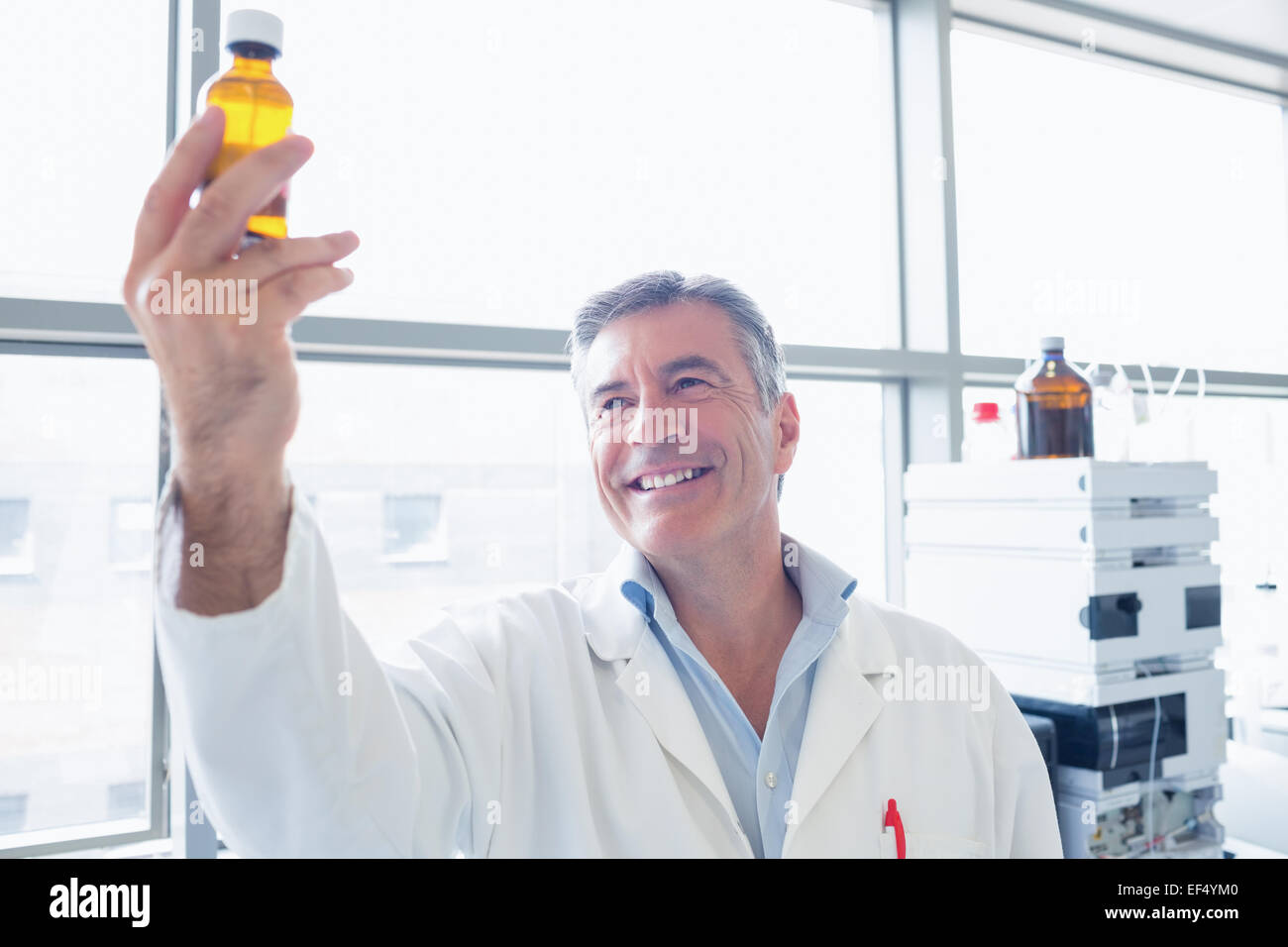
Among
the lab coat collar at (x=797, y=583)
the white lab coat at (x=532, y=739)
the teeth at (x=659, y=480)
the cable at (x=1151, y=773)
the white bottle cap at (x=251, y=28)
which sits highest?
the white bottle cap at (x=251, y=28)

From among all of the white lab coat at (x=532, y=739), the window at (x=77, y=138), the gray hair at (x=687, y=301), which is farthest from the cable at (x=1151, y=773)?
the window at (x=77, y=138)

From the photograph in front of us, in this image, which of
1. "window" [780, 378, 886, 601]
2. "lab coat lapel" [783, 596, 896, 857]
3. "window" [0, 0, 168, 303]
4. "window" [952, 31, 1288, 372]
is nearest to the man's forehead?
"lab coat lapel" [783, 596, 896, 857]

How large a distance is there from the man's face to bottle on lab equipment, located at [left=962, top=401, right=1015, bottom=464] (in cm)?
90

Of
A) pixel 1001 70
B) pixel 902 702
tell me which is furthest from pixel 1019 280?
pixel 902 702

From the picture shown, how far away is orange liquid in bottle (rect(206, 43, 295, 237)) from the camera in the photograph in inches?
23.6

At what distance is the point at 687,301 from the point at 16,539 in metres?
1.17

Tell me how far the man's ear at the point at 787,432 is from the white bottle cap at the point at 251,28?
0.85 metres

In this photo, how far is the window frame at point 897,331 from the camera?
1.46m

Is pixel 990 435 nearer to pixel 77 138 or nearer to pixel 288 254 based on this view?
pixel 288 254

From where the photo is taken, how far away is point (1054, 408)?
178 centimetres

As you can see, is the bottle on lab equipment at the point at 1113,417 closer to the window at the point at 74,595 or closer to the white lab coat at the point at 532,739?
the white lab coat at the point at 532,739

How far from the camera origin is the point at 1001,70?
2.42 m

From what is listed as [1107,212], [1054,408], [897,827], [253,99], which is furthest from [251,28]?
[1107,212]

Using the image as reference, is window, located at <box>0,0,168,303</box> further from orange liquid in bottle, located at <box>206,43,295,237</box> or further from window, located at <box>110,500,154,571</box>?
orange liquid in bottle, located at <box>206,43,295,237</box>
